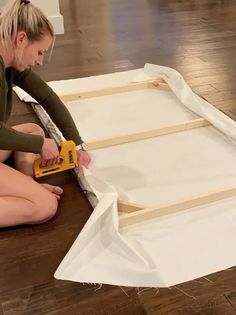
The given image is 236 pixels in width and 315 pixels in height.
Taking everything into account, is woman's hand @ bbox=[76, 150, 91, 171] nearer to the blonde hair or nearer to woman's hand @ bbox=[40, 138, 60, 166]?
woman's hand @ bbox=[40, 138, 60, 166]

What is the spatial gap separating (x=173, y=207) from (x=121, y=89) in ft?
3.44

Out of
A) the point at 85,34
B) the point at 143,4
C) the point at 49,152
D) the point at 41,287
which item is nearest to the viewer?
the point at 41,287

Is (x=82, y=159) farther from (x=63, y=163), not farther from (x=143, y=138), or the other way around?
(x=143, y=138)

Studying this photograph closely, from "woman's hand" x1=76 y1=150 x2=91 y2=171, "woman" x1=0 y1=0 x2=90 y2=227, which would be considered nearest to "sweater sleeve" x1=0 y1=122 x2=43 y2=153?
"woman" x1=0 y1=0 x2=90 y2=227

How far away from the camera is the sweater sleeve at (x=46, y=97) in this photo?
1548 millimetres

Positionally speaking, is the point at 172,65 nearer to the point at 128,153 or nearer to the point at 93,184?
the point at 128,153

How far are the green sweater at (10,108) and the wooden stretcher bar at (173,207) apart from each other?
0.36m

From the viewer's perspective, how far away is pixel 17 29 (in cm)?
128

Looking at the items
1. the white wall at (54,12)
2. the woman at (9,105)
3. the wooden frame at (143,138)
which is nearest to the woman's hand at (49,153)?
the woman at (9,105)

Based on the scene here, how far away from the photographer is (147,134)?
6.30 feet

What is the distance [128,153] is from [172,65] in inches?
42.9

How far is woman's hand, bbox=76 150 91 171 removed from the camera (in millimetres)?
1658

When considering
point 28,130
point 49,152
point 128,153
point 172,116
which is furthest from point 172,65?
point 49,152

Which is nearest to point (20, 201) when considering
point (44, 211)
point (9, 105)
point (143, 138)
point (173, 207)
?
point (44, 211)
